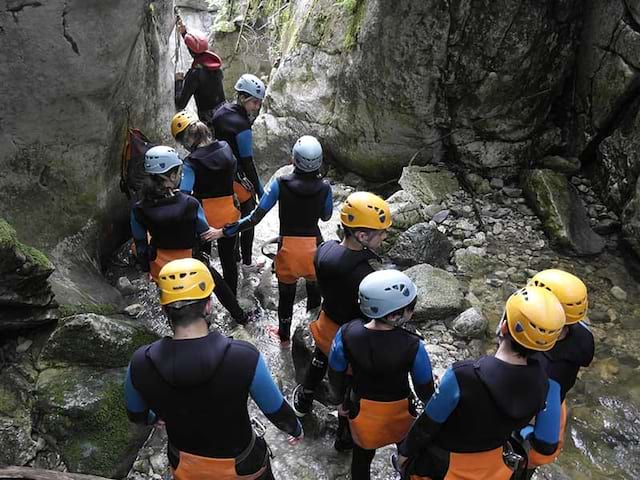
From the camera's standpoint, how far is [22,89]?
5.50m

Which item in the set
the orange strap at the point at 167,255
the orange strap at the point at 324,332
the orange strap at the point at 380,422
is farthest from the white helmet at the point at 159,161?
the orange strap at the point at 380,422

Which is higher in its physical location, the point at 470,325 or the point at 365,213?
the point at 365,213

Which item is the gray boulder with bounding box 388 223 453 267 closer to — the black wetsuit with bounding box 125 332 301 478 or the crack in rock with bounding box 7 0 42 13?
the black wetsuit with bounding box 125 332 301 478

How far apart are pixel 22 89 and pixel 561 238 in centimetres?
683

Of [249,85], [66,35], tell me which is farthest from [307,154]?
[66,35]

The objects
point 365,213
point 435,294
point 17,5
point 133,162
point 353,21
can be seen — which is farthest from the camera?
point 353,21

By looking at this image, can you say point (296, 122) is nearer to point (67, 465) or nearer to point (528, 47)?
point (528, 47)

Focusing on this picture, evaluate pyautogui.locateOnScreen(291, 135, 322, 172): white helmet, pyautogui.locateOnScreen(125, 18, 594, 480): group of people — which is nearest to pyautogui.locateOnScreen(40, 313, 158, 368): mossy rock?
pyautogui.locateOnScreen(125, 18, 594, 480): group of people

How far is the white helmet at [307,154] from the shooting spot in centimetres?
482

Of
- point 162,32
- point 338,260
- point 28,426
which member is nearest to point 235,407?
point 338,260

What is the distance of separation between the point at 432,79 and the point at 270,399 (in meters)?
6.63

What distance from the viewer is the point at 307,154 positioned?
190 inches

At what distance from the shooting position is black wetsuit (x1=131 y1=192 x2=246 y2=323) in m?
4.81

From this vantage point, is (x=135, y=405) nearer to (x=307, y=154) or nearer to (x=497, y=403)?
(x=497, y=403)
